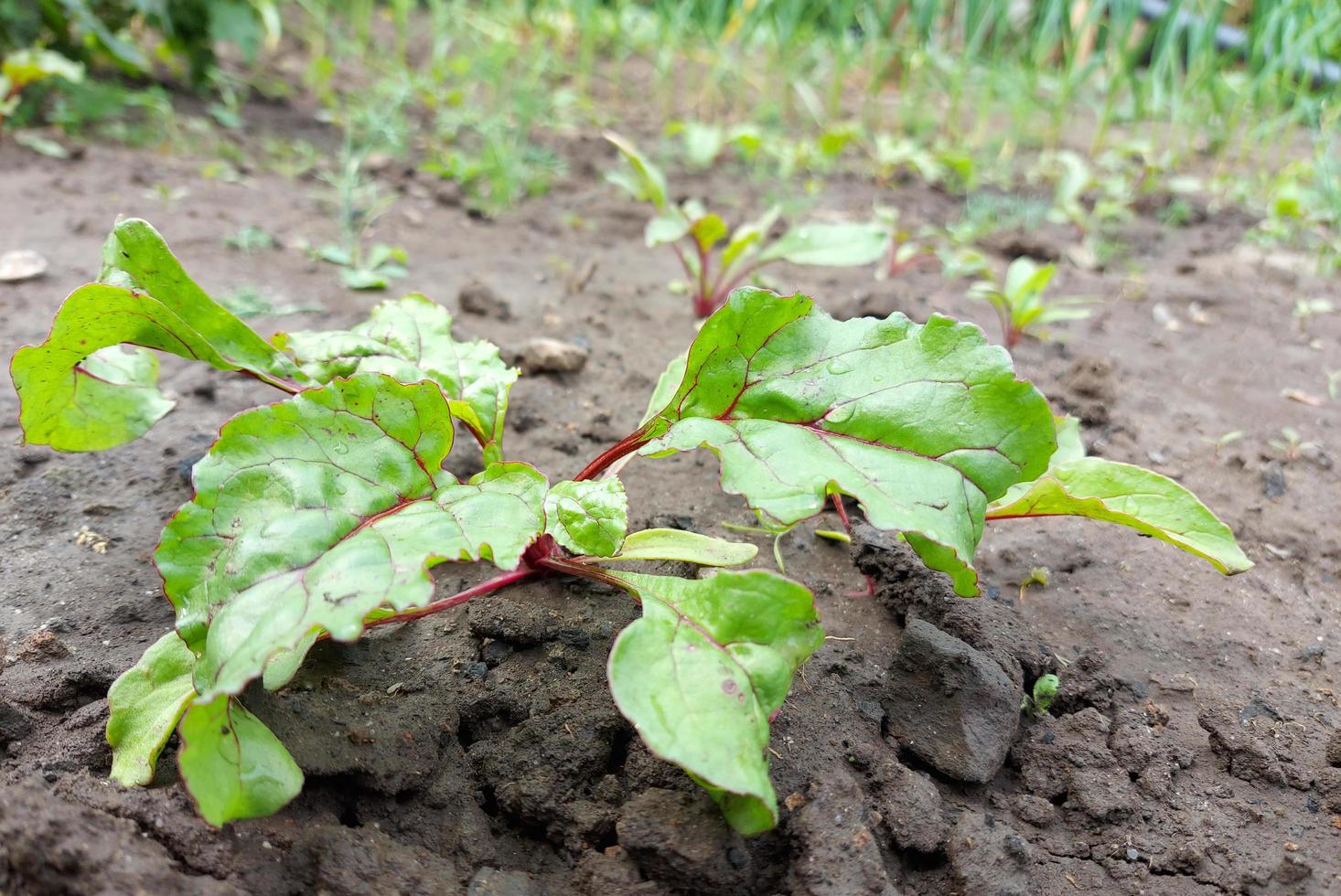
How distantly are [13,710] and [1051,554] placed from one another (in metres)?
1.80

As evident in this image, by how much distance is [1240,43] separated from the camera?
4.76 m

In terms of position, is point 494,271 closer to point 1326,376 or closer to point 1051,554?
point 1051,554

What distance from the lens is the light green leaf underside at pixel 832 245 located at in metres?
2.47

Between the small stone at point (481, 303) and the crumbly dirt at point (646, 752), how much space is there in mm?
224

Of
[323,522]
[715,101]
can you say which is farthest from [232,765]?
[715,101]

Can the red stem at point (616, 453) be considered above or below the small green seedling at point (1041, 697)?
above

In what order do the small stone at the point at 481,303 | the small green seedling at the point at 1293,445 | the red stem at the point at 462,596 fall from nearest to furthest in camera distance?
the red stem at the point at 462,596, the small green seedling at the point at 1293,445, the small stone at the point at 481,303

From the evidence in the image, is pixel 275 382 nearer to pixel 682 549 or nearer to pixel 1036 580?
pixel 682 549

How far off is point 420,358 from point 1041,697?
1250 millimetres

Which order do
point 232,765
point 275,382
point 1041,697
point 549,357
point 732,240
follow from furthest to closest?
point 732,240
point 549,357
point 275,382
point 1041,697
point 232,765

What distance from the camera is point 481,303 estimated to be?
259 cm

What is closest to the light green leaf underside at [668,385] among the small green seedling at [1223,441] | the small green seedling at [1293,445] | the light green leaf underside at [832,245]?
the light green leaf underside at [832,245]

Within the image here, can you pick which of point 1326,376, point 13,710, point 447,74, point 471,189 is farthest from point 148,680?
point 447,74

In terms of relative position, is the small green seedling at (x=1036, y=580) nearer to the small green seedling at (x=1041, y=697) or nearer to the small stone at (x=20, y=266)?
the small green seedling at (x=1041, y=697)
